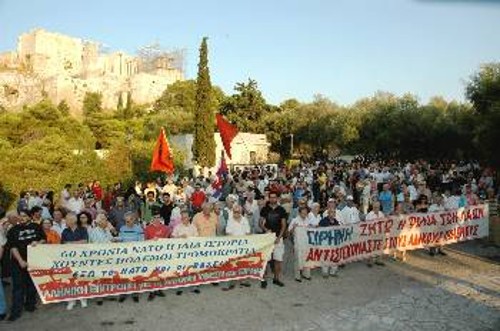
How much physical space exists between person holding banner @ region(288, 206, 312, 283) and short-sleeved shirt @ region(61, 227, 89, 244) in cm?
426

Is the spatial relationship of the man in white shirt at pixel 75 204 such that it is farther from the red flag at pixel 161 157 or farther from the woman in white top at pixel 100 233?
the woman in white top at pixel 100 233

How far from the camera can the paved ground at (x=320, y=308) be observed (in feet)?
29.7

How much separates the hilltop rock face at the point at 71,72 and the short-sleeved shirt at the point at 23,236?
9731cm

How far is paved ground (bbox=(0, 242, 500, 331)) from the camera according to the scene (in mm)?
9047

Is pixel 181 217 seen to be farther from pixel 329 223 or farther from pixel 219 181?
pixel 219 181

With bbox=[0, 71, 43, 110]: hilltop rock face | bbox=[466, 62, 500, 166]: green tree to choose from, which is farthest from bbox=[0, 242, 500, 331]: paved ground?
bbox=[0, 71, 43, 110]: hilltop rock face

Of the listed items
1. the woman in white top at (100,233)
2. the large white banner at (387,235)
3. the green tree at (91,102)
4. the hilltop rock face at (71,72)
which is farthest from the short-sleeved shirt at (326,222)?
the hilltop rock face at (71,72)

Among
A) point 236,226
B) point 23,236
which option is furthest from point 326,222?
point 23,236

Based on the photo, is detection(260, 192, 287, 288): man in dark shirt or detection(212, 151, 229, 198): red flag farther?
detection(212, 151, 229, 198): red flag

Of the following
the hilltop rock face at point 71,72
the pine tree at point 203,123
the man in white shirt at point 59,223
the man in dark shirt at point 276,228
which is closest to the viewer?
the man in white shirt at point 59,223

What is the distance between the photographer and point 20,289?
938 centimetres

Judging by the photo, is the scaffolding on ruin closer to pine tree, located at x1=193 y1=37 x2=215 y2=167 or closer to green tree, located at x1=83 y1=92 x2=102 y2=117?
green tree, located at x1=83 y1=92 x2=102 y2=117

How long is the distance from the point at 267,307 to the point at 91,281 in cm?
313

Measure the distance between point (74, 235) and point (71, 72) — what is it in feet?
423
